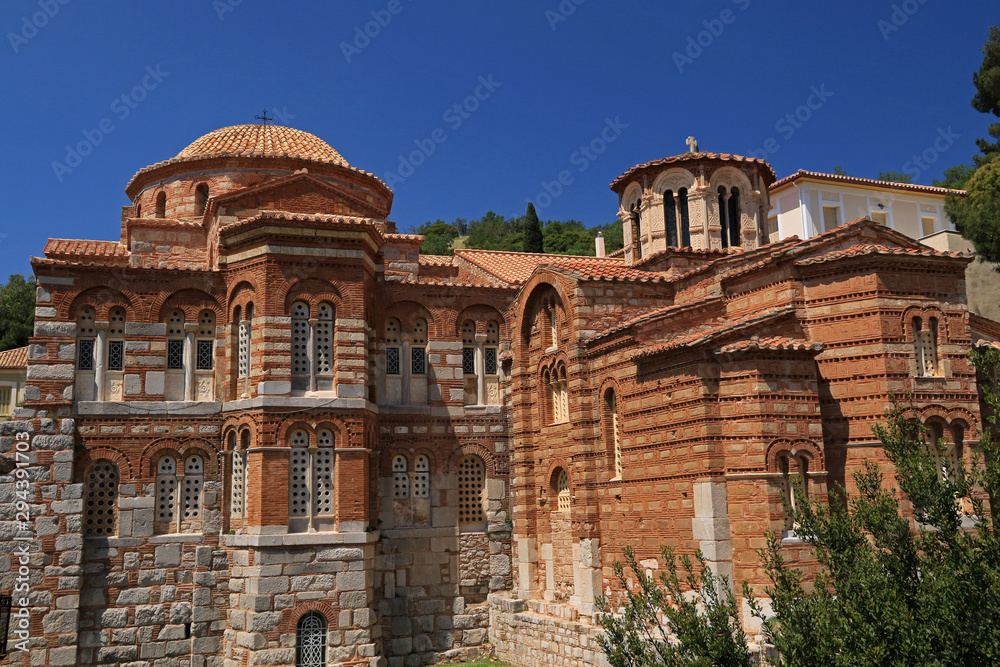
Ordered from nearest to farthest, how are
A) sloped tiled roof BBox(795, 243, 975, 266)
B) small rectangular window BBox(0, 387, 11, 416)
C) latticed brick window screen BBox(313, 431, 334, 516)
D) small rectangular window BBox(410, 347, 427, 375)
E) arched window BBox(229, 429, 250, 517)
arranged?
sloped tiled roof BBox(795, 243, 975, 266) → latticed brick window screen BBox(313, 431, 334, 516) → arched window BBox(229, 429, 250, 517) → small rectangular window BBox(410, 347, 427, 375) → small rectangular window BBox(0, 387, 11, 416)

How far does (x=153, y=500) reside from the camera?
60.5 feet

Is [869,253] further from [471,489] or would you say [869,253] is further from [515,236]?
[515,236]

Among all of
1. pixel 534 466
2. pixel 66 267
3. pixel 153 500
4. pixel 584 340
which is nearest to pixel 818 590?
pixel 584 340

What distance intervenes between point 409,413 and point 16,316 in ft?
86.7

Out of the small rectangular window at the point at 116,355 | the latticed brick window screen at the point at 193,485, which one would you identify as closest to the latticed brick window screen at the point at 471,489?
the latticed brick window screen at the point at 193,485

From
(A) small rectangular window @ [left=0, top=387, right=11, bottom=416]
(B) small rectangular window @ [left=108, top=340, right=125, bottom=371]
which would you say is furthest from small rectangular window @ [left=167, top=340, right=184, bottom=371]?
(A) small rectangular window @ [left=0, top=387, right=11, bottom=416]

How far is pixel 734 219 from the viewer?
21.4 metres

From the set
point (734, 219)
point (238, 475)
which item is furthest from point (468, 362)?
point (734, 219)

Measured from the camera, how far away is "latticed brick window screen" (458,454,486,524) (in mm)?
20578

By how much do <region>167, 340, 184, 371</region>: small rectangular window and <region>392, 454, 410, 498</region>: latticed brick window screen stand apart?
517cm

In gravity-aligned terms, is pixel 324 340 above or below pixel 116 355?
above

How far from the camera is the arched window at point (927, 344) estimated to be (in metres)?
14.8

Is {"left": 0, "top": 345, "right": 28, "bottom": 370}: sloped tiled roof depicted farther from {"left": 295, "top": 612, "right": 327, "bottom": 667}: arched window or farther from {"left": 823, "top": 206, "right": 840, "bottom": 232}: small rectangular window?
{"left": 823, "top": 206, "right": 840, "bottom": 232}: small rectangular window

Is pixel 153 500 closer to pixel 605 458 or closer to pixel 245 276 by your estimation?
pixel 245 276
